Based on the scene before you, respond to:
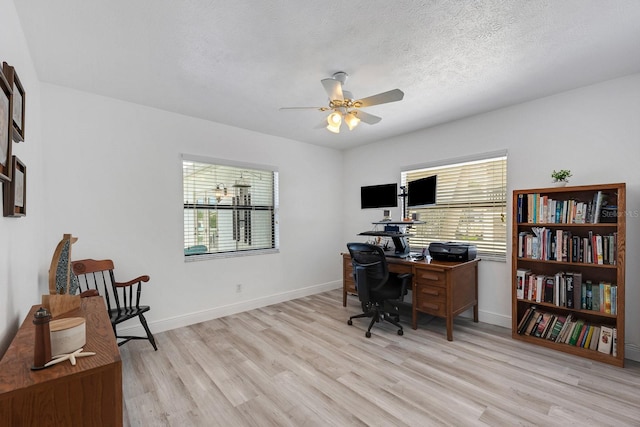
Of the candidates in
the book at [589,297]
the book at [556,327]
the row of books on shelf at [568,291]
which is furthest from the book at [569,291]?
the book at [556,327]

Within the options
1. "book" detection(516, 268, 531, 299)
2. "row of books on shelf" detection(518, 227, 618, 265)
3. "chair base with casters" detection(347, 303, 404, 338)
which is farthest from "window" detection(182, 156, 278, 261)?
"row of books on shelf" detection(518, 227, 618, 265)

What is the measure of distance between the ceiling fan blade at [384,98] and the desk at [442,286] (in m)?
1.75

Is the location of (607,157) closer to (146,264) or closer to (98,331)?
(98,331)

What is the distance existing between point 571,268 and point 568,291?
15.8 inches

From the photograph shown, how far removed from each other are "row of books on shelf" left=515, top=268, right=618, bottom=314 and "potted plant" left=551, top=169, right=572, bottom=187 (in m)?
0.86

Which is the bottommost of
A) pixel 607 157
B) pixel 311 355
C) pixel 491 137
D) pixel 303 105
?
pixel 311 355

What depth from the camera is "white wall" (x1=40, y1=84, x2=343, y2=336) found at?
272 centimetres

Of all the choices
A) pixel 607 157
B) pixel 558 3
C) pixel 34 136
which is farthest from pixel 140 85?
pixel 607 157

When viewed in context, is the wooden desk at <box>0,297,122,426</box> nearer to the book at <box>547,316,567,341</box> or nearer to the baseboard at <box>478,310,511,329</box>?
the book at <box>547,316,567,341</box>

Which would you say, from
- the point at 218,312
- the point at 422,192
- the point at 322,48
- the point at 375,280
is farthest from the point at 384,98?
the point at 218,312

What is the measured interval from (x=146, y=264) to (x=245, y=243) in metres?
1.25

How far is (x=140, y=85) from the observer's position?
2.67 meters

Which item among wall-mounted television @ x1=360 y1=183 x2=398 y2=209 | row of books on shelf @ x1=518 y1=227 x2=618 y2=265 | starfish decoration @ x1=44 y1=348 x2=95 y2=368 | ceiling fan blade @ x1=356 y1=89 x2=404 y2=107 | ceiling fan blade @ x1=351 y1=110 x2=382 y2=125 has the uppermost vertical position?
ceiling fan blade @ x1=356 y1=89 x2=404 y2=107

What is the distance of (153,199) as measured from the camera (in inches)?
127
